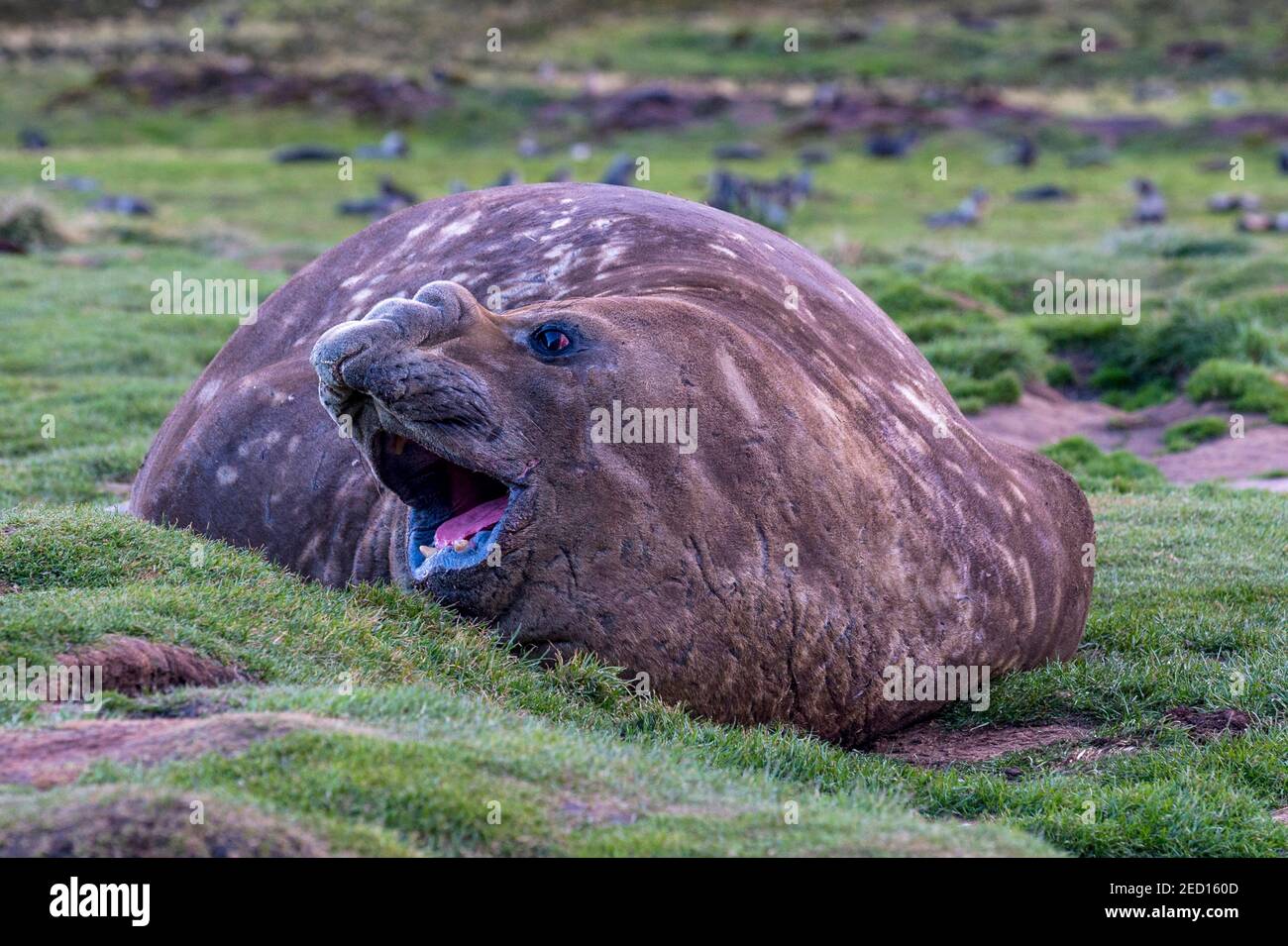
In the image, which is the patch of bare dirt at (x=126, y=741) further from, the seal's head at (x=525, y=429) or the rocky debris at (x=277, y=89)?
the rocky debris at (x=277, y=89)

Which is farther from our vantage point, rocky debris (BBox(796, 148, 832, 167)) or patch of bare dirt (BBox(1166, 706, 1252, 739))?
rocky debris (BBox(796, 148, 832, 167))

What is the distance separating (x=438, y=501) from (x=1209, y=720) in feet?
9.84

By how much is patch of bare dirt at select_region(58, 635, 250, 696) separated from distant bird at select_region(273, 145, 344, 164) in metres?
33.3

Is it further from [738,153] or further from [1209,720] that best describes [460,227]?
[738,153]

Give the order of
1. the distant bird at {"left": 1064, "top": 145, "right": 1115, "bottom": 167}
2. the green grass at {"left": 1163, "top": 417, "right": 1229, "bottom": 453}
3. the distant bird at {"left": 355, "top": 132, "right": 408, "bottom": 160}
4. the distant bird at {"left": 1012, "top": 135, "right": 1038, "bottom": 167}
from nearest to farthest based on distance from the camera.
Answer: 1. the green grass at {"left": 1163, "top": 417, "right": 1229, "bottom": 453}
2. the distant bird at {"left": 1012, "top": 135, "right": 1038, "bottom": 167}
3. the distant bird at {"left": 1064, "top": 145, "right": 1115, "bottom": 167}
4. the distant bird at {"left": 355, "top": 132, "right": 408, "bottom": 160}

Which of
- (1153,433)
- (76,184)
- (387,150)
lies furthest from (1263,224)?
(387,150)

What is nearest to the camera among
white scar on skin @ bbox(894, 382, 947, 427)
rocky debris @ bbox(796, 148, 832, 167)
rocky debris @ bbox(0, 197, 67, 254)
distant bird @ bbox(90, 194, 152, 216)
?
white scar on skin @ bbox(894, 382, 947, 427)

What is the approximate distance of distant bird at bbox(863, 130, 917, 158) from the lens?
39.6 m

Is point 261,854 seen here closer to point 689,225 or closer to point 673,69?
point 689,225

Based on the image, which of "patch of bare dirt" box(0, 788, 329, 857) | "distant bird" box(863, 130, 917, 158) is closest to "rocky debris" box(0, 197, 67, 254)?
"patch of bare dirt" box(0, 788, 329, 857)

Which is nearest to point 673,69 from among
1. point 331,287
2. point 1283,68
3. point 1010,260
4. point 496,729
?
point 1283,68

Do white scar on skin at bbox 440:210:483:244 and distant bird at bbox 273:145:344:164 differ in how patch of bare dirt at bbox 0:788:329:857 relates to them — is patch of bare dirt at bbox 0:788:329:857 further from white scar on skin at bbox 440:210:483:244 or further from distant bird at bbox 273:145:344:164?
distant bird at bbox 273:145:344:164

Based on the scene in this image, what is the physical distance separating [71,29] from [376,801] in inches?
2305

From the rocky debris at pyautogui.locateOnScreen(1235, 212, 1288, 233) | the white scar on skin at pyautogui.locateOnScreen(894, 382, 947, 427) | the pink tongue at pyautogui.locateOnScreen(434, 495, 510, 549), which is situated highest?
the rocky debris at pyautogui.locateOnScreen(1235, 212, 1288, 233)
